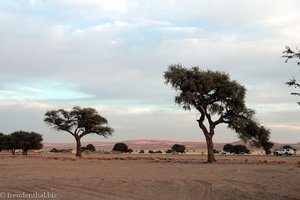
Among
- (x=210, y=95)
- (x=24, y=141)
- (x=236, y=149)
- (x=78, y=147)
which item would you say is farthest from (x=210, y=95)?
(x=236, y=149)

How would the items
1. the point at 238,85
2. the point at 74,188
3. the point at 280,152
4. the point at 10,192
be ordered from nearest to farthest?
the point at 10,192 < the point at 74,188 < the point at 238,85 < the point at 280,152

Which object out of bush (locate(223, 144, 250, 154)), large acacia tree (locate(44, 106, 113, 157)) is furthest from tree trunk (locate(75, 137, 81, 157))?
bush (locate(223, 144, 250, 154))

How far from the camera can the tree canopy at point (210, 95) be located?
138 ft

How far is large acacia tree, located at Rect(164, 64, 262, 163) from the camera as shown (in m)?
42.2

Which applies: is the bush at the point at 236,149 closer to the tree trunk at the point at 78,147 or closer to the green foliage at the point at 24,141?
the green foliage at the point at 24,141

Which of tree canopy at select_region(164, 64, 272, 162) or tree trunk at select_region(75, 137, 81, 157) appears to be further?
tree trunk at select_region(75, 137, 81, 157)

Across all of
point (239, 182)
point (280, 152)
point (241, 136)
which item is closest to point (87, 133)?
point (241, 136)

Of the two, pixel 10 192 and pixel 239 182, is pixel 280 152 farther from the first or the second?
pixel 10 192

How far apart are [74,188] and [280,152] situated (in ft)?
259

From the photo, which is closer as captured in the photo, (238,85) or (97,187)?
(97,187)

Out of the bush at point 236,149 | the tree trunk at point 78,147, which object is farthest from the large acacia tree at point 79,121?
the bush at point 236,149

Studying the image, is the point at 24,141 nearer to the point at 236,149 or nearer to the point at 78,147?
the point at 78,147

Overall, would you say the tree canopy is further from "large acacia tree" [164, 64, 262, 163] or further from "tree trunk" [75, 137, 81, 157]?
"tree trunk" [75, 137, 81, 157]

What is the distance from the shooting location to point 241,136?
45.8 meters
